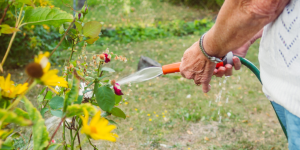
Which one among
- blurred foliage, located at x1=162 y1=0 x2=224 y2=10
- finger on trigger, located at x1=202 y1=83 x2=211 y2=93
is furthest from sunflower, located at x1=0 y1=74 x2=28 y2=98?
blurred foliage, located at x1=162 y1=0 x2=224 y2=10

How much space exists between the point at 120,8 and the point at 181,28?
11.6ft

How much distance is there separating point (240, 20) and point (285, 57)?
213mm

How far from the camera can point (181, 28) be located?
6797 millimetres

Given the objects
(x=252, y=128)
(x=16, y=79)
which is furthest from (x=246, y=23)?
(x=16, y=79)

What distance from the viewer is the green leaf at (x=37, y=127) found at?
0.55 metres

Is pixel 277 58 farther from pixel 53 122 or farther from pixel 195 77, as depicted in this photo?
pixel 53 122

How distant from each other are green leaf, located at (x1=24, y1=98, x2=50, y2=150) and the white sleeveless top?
2.44ft

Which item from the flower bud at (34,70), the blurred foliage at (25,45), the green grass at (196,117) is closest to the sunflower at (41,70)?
the flower bud at (34,70)

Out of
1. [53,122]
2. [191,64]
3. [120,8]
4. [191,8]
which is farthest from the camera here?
[191,8]

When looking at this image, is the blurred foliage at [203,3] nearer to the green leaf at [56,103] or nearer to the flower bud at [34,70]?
the green leaf at [56,103]

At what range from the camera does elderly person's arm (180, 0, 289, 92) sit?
2.72 ft

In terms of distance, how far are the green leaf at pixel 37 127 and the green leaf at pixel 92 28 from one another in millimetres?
397

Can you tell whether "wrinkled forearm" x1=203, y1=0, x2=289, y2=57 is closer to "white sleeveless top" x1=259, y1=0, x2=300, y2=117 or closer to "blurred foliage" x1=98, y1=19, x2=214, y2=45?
"white sleeveless top" x1=259, y1=0, x2=300, y2=117

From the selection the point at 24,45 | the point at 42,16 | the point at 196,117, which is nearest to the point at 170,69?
the point at 42,16
